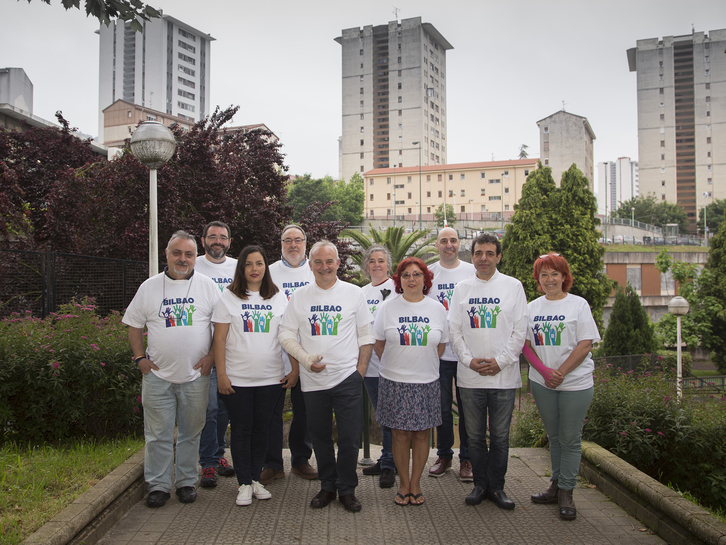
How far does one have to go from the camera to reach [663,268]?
20.1 m

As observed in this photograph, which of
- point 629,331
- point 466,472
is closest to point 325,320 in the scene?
point 466,472

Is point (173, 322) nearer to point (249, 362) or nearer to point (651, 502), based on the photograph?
point (249, 362)

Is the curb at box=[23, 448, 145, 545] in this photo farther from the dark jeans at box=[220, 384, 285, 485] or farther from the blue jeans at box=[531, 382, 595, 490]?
the blue jeans at box=[531, 382, 595, 490]

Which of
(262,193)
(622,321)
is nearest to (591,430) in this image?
(262,193)

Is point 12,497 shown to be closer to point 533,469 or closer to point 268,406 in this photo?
point 268,406

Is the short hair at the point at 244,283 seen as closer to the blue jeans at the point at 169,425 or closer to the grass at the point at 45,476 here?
the blue jeans at the point at 169,425

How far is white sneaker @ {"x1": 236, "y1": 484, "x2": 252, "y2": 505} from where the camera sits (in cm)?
443

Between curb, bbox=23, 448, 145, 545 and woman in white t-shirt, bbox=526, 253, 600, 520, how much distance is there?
3.20m

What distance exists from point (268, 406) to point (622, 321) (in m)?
20.6

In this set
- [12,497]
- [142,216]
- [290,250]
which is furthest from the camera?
[142,216]

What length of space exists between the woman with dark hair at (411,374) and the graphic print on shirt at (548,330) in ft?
2.41

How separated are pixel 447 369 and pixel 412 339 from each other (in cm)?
84

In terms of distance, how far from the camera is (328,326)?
4.36m

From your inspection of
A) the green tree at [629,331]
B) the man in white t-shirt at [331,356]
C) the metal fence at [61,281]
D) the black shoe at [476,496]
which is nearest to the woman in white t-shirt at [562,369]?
the black shoe at [476,496]
